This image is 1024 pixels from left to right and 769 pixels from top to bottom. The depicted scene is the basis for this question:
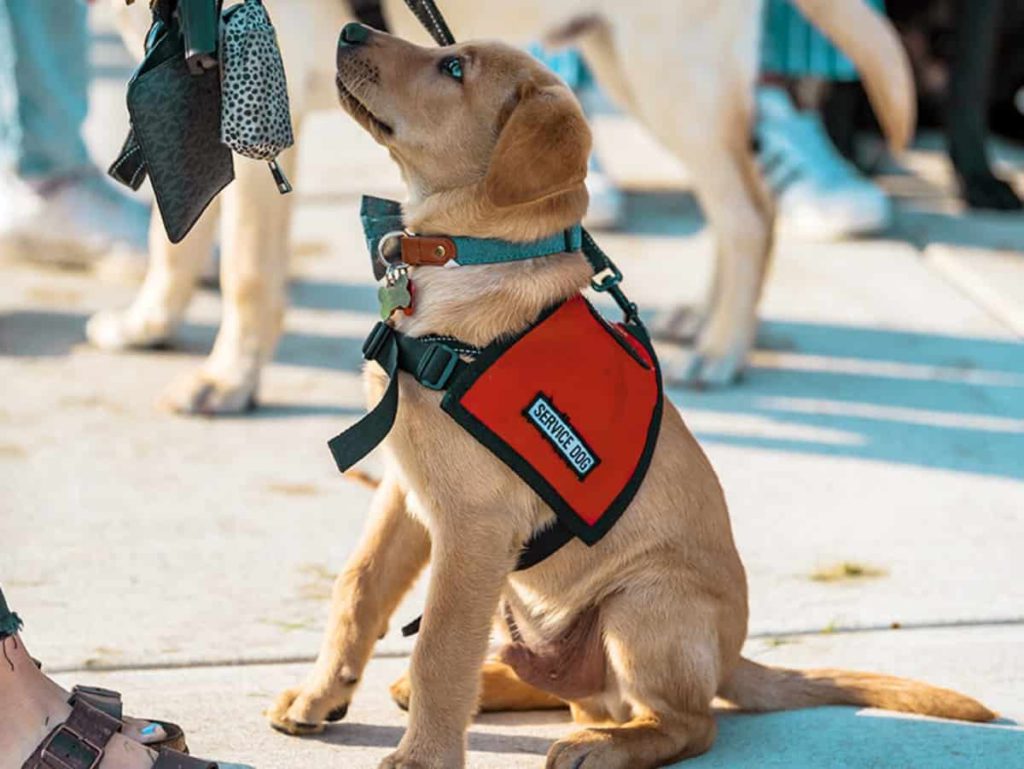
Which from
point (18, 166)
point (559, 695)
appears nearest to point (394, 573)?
point (559, 695)

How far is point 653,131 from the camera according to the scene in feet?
14.8

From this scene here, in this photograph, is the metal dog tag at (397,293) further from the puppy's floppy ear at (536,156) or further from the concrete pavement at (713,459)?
the concrete pavement at (713,459)

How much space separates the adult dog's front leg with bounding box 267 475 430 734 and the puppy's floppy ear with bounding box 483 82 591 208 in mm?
540

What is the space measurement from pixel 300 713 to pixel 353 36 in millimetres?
1081

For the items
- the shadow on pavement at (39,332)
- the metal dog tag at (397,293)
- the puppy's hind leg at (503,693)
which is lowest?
the shadow on pavement at (39,332)

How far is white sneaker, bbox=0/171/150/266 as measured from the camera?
5059mm

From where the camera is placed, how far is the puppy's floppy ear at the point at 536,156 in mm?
2348

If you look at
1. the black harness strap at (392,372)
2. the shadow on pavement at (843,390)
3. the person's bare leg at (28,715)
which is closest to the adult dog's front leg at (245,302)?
the shadow on pavement at (843,390)

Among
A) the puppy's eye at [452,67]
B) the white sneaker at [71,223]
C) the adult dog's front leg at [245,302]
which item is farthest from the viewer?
the white sneaker at [71,223]

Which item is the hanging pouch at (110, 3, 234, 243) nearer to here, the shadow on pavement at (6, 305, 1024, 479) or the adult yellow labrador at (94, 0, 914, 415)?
the adult yellow labrador at (94, 0, 914, 415)

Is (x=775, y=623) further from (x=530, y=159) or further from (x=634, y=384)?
(x=530, y=159)

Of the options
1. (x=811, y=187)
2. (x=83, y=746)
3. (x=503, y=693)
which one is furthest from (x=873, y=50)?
(x=83, y=746)

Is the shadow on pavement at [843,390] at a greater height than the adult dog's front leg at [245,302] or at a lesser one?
lesser

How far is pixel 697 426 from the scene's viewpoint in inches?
163
